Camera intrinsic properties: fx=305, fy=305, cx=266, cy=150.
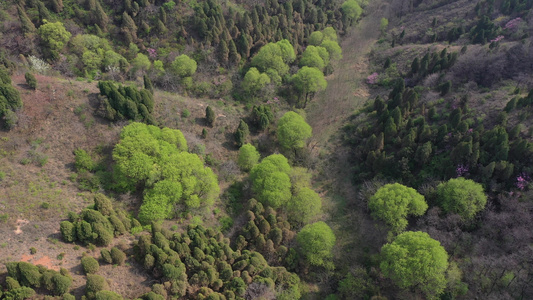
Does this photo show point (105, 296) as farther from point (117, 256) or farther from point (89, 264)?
point (117, 256)

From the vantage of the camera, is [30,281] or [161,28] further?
[161,28]

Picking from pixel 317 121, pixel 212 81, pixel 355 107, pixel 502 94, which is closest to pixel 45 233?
pixel 212 81

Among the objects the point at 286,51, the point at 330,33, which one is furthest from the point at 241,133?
the point at 330,33

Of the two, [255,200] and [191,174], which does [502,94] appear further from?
[191,174]

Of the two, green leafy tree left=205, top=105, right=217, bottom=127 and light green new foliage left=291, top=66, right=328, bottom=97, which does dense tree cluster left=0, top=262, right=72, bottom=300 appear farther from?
light green new foliage left=291, top=66, right=328, bottom=97

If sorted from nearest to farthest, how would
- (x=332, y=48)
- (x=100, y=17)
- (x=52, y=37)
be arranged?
(x=52, y=37), (x=100, y=17), (x=332, y=48)

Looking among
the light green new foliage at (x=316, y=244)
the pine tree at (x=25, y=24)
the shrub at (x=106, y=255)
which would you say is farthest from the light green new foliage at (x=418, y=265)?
the pine tree at (x=25, y=24)

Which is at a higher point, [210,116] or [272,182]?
[210,116]
